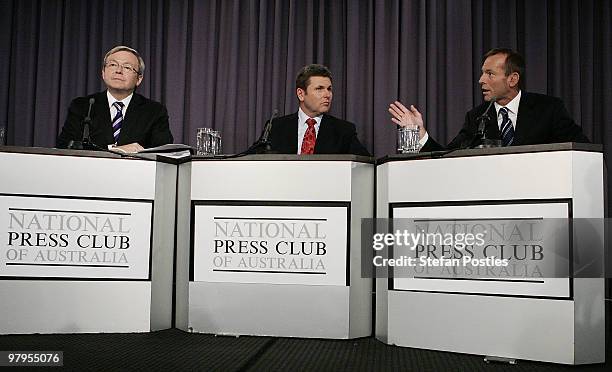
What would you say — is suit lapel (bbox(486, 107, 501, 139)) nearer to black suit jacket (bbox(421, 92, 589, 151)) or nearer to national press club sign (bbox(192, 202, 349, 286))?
black suit jacket (bbox(421, 92, 589, 151))

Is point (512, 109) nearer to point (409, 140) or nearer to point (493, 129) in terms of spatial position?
point (493, 129)

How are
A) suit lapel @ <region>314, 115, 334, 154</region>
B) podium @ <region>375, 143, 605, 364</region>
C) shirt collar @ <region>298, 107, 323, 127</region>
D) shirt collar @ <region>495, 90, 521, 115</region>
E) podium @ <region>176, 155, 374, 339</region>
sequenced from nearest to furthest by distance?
podium @ <region>375, 143, 605, 364</region> < podium @ <region>176, 155, 374, 339</region> < shirt collar @ <region>495, 90, 521, 115</region> < suit lapel @ <region>314, 115, 334, 154</region> < shirt collar @ <region>298, 107, 323, 127</region>

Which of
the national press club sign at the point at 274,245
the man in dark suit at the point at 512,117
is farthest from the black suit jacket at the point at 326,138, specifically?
the national press club sign at the point at 274,245

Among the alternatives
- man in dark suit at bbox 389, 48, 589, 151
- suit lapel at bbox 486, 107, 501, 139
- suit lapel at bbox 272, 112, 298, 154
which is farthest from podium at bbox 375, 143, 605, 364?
suit lapel at bbox 272, 112, 298, 154

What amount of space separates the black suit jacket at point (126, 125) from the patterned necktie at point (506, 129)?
6.31 feet

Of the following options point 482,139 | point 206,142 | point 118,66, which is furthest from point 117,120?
Result: point 482,139

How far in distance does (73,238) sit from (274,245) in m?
0.93

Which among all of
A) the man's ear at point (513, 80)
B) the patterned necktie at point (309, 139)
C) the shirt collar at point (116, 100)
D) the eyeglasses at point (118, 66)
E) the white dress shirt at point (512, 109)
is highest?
the eyeglasses at point (118, 66)

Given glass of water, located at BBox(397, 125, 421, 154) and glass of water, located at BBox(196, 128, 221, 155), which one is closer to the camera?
glass of water, located at BBox(397, 125, 421, 154)

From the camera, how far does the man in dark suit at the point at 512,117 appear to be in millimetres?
3613

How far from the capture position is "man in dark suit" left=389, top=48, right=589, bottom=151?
361cm

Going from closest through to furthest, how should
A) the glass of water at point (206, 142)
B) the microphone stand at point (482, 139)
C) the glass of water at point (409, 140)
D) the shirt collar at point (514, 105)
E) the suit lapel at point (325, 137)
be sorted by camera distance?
the microphone stand at point (482, 139) → the glass of water at point (409, 140) → the glass of water at point (206, 142) → the shirt collar at point (514, 105) → the suit lapel at point (325, 137)

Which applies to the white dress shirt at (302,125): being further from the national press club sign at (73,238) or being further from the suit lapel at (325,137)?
the national press club sign at (73,238)

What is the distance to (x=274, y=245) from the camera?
3109 millimetres
